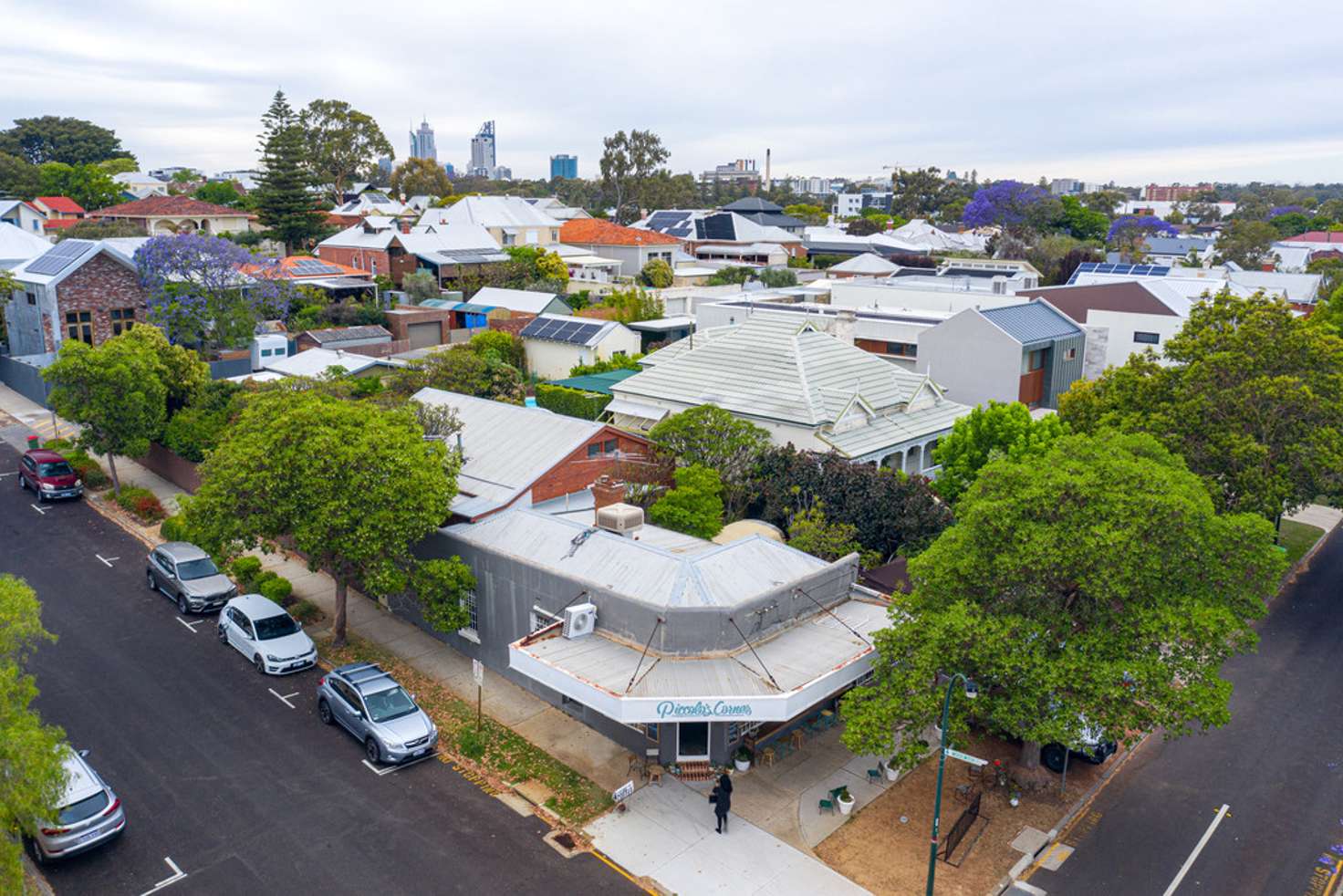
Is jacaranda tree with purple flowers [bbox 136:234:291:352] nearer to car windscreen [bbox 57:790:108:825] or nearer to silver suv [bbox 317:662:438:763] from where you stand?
silver suv [bbox 317:662:438:763]

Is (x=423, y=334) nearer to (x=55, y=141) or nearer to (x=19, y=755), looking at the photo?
(x=19, y=755)

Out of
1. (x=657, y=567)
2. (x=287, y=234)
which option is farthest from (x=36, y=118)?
(x=657, y=567)

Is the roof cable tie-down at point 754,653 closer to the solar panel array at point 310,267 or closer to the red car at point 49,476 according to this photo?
the red car at point 49,476

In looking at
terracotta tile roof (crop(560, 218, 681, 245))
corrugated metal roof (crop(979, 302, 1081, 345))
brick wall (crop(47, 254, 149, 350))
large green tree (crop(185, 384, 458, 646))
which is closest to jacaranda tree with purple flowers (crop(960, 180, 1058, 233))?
terracotta tile roof (crop(560, 218, 681, 245))

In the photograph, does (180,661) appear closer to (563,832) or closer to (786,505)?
(563,832)

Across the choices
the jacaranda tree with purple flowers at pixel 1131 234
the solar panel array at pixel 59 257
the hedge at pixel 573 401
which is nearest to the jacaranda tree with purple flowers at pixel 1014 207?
the jacaranda tree with purple flowers at pixel 1131 234
